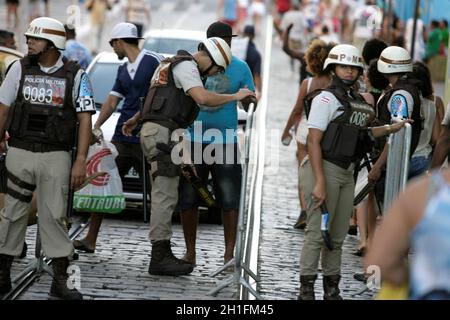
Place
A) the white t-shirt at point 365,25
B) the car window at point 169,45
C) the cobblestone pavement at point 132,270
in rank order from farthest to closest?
the white t-shirt at point 365,25 < the car window at point 169,45 < the cobblestone pavement at point 132,270

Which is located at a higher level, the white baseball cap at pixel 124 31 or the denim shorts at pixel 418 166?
the white baseball cap at pixel 124 31

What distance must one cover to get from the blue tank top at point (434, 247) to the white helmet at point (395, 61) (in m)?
5.47

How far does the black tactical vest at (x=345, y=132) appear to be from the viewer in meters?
8.93

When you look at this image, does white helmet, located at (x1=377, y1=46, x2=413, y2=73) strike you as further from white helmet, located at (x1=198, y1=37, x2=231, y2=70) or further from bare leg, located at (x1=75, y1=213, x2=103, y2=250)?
bare leg, located at (x1=75, y1=213, x2=103, y2=250)

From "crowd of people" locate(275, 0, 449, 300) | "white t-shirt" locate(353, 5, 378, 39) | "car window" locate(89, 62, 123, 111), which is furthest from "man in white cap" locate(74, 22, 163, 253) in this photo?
"white t-shirt" locate(353, 5, 378, 39)

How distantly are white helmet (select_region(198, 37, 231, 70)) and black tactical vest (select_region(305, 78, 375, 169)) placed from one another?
3.50ft

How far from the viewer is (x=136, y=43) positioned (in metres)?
11.4

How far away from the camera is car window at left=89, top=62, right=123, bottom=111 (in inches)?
556

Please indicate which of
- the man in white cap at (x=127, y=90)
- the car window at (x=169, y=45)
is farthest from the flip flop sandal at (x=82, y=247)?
the car window at (x=169, y=45)

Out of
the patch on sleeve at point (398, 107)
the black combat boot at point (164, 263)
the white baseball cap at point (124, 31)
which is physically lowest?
the black combat boot at point (164, 263)

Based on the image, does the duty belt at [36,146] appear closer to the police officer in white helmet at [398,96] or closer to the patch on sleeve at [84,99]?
the patch on sleeve at [84,99]

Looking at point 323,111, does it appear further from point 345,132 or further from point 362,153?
point 362,153

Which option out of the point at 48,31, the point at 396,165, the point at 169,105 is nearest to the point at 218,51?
the point at 169,105

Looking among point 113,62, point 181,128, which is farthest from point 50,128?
point 113,62
